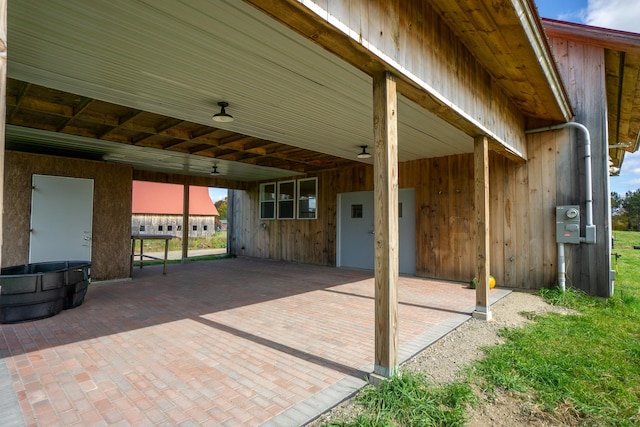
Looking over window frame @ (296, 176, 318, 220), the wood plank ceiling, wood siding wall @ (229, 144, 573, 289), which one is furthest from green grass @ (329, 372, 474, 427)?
window frame @ (296, 176, 318, 220)

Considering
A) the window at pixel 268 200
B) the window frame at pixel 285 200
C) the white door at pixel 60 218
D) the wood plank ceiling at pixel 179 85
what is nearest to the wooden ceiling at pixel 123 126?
the wood plank ceiling at pixel 179 85

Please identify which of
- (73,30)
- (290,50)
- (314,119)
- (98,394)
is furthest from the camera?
(314,119)

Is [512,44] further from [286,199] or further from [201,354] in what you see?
[286,199]

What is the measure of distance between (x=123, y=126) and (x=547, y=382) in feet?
19.2

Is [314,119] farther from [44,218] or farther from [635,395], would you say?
[44,218]

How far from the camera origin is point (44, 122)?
4727mm

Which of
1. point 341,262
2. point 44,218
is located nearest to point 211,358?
point 44,218

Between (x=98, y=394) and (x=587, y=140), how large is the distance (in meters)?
6.81

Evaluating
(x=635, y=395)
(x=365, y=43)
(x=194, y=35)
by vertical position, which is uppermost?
(x=194, y=35)

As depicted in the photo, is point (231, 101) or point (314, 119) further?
point (314, 119)

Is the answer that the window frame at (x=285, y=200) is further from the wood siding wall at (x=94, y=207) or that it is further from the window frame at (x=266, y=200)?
the wood siding wall at (x=94, y=207)

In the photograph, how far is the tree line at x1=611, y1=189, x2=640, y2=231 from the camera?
26703 mm

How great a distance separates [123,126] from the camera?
4770mm

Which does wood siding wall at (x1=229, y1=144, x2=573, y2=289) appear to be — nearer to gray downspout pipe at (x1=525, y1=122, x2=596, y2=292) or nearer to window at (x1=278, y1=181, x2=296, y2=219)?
gray downspout pipe at (x1=525, y1=122, x2=596, y2=292)
